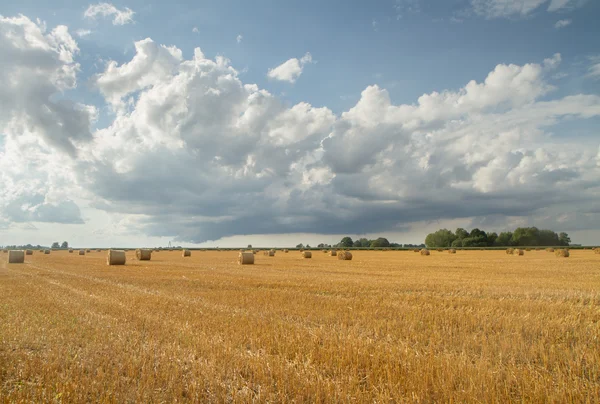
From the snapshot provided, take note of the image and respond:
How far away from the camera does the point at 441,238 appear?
466 feet

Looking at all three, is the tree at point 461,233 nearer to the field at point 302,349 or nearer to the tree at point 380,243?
the tree at point 380,243

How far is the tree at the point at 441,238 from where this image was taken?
139125 mm

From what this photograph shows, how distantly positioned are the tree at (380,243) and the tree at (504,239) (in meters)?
36.1

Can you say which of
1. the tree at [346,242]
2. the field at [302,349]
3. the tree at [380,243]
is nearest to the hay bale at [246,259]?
the field at [302,349]

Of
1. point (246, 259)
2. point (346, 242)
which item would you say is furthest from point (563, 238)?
point (246, 259)

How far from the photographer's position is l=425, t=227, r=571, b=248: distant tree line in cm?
12601

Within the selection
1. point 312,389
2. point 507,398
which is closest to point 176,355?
point 312,389

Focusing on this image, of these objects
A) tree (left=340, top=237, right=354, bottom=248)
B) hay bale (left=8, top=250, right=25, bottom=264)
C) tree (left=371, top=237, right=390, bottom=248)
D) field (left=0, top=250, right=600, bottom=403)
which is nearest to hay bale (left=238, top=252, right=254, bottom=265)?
hay bale (left=8, top=250, right=25, bottom=264)

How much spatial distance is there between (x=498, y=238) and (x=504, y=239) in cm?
237

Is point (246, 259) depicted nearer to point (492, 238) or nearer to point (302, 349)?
point (302, 349)

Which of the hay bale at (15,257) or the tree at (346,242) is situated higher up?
the tree at (346,242)

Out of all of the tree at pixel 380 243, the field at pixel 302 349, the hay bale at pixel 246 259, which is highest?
the tree at pixel 380 243

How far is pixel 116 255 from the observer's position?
102 feet

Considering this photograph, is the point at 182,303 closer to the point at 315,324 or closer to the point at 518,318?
the point at 315,324
